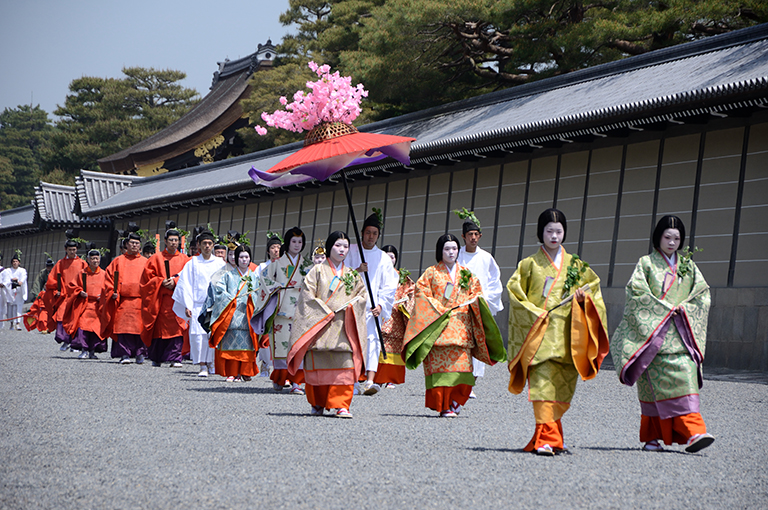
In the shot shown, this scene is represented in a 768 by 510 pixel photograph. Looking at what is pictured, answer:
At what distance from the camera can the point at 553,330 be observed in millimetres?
5098

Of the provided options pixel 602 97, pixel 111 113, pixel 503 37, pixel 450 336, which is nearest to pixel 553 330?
pixel 450 336

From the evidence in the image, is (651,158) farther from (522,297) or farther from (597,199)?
(522,297)

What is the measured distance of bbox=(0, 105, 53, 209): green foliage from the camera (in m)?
53.9

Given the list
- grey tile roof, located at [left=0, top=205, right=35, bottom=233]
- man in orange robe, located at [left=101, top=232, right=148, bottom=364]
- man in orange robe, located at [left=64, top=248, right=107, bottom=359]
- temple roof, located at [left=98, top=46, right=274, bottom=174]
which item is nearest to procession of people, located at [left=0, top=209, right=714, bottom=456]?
man in orange robe, located at [left=101, top=232, right=148, bottom=364]

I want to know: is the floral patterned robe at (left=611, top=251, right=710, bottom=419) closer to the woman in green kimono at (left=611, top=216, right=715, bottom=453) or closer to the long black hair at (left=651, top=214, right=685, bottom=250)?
the woman in green kimono at (left=611, top=216, right=715, bottom=453)

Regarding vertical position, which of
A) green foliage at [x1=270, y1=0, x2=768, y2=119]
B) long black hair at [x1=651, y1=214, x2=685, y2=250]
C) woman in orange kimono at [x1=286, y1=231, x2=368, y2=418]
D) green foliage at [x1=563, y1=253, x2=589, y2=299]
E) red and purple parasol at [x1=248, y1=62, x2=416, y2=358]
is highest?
green foliage at [x1=270, y1=0, x2=768, y2=119]

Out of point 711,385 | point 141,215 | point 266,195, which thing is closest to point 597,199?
point 711,385

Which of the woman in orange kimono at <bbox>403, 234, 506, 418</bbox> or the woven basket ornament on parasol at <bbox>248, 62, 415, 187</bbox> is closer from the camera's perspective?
the woman in orange kimono at <bbox>403, 234, 506, 418</bbox>

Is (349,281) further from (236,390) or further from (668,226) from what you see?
(668,226)

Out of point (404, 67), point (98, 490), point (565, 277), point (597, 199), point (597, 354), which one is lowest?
point (98, 490)

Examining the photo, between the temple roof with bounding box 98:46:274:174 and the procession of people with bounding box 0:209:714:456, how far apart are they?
17076mm

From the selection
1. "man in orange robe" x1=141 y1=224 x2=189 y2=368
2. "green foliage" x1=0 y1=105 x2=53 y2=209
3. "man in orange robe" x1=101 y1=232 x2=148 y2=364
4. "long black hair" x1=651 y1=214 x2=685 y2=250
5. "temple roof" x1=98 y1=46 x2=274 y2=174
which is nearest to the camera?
"long black hair" x1=651 y1=214 x2=685 y2=250

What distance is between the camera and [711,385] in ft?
29.1

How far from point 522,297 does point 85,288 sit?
9124 millimetres
